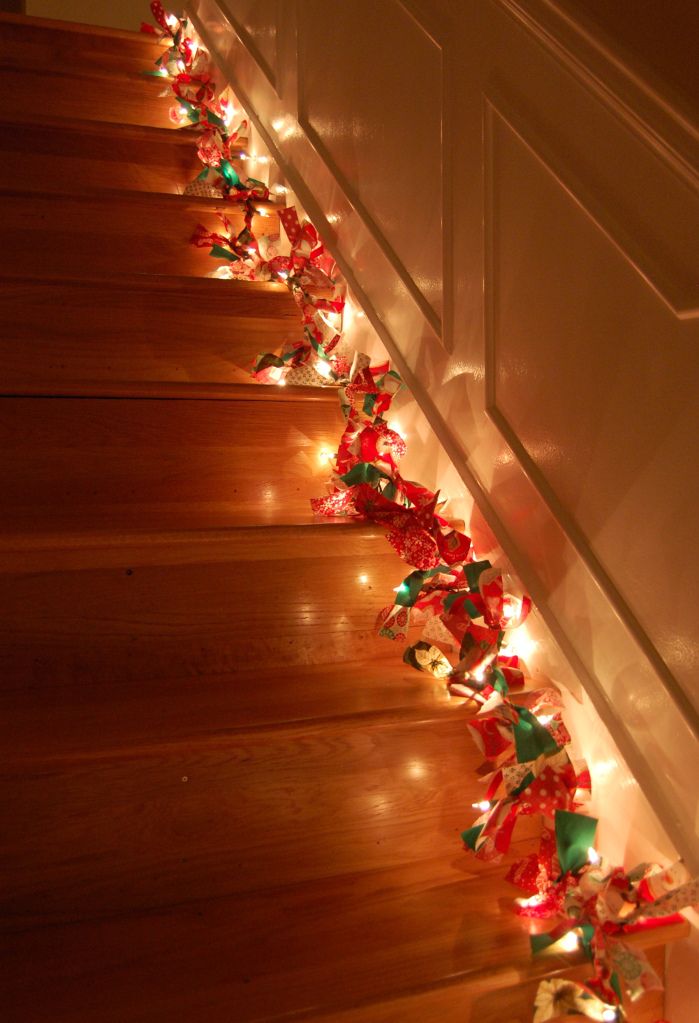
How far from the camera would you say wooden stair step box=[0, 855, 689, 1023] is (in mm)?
912

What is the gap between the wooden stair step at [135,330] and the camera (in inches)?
62.9

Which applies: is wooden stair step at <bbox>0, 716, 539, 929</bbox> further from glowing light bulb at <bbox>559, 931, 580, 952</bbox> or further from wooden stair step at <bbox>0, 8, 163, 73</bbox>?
wooden stair step at <bbox>0, 8, 163, 73</bbox>

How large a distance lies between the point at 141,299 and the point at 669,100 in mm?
1084

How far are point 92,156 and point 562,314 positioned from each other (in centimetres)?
159

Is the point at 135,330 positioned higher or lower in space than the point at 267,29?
lower

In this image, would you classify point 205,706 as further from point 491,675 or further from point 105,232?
point 105,232

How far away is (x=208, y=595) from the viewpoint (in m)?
1.29

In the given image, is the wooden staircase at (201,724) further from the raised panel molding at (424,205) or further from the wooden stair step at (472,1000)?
the raised panel molding at (424,205)

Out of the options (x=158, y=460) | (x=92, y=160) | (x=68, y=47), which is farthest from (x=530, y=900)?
(x=68, y=47)

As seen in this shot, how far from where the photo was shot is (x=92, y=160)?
7.53 feet

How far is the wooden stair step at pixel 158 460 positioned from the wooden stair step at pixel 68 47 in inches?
65.7

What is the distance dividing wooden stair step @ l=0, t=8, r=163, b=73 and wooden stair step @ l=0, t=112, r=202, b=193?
1.51ft

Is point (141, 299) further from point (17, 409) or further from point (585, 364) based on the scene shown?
point (585, 364)

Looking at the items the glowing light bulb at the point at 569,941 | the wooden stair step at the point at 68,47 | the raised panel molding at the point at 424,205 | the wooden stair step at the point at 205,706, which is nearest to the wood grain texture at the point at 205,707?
the wooden stair step at the point at 205,706
